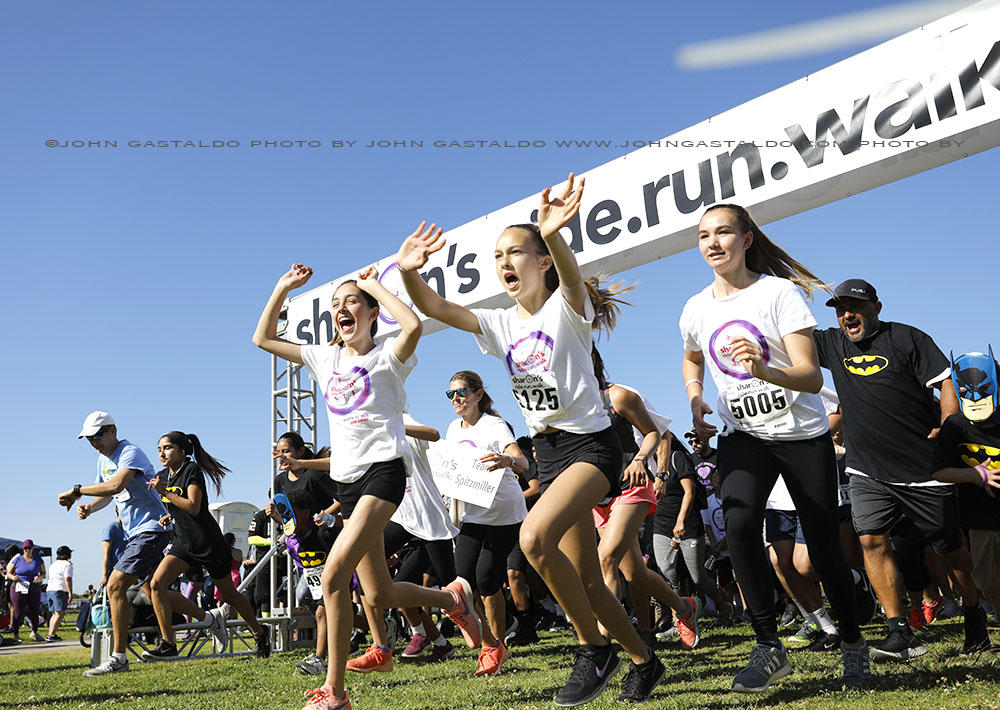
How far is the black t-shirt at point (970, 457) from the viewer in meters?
4.61

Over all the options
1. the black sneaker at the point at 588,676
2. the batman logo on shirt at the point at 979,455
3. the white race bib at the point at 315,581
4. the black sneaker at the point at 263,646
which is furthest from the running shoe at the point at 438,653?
the batman logo on shirt at the point at 979,455

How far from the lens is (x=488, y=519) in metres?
6.55

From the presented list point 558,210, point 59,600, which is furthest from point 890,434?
point 59,600

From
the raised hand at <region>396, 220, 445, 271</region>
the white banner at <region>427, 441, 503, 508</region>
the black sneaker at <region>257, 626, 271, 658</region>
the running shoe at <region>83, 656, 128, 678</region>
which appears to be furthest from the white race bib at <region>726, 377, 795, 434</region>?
the black sneaker at <region>257, 626, 271, 658</region>

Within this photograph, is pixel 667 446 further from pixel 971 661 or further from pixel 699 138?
pixel 699 138

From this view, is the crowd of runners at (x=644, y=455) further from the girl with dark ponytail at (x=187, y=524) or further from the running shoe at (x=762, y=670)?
the girl with dark ponytail at (x=187, y=524)

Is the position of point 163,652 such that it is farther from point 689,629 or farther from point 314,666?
point 689,629

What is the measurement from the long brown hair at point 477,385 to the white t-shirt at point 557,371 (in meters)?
2.81

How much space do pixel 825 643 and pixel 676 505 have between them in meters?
2.21

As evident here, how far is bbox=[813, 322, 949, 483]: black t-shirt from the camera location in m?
4.91

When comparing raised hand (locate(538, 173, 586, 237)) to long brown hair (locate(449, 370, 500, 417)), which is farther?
long brown hair (locate(449, 370, 500, 417))

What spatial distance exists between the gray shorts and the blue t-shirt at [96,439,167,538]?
Result: 5.76m

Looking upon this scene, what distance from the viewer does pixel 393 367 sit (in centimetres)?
464

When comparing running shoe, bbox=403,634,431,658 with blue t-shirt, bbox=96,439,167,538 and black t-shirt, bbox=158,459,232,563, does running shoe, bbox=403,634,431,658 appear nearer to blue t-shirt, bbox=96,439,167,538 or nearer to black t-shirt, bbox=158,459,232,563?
black t-shirt, bbox=158,459,232,563
